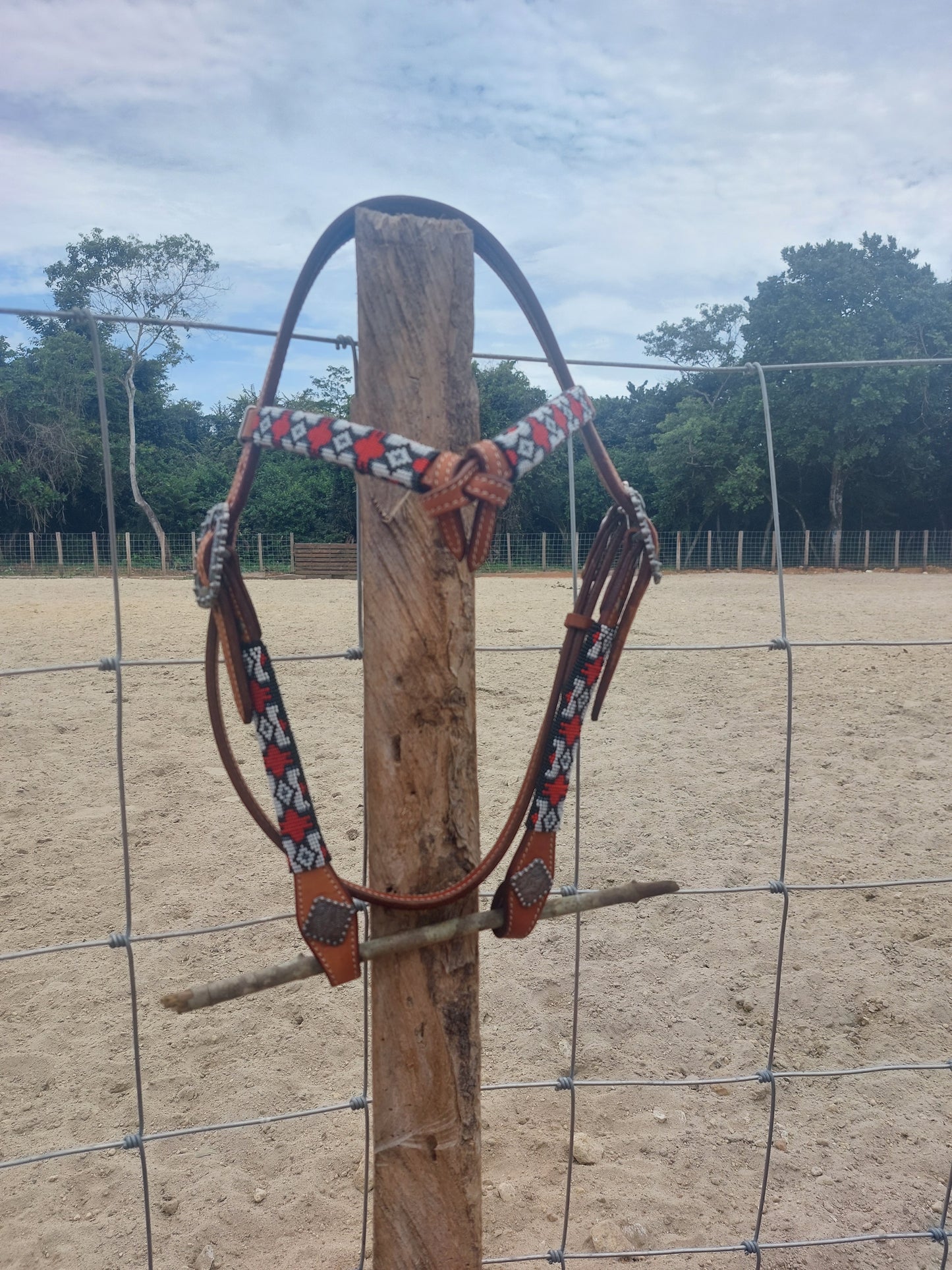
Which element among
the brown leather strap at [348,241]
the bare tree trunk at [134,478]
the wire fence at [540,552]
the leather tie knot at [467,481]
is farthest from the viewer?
the bare tree trunk at [134,478]

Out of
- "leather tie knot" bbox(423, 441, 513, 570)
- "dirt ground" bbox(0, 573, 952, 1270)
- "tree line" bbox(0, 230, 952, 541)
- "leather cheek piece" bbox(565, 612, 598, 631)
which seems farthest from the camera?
"tree line" bbox(0, 230, 952, 541)

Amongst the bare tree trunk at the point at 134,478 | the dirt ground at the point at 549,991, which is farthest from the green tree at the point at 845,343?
the dirt ground at the point at 549,991

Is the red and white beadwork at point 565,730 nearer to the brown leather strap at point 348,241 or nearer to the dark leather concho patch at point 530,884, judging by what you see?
the dark leather concho patch at point 530,884

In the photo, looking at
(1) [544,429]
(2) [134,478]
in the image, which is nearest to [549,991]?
(1) [544,429]

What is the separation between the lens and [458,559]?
1073mm

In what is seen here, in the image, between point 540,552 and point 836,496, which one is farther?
point 836,496

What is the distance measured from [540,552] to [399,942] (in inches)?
621

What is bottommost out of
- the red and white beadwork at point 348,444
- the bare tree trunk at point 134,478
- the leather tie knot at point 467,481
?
the leather tie knot at point 467,481

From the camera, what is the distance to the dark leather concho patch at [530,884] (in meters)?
1.22

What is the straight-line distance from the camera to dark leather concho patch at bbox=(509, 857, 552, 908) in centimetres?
122

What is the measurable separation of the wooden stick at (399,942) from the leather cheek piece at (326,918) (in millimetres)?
21

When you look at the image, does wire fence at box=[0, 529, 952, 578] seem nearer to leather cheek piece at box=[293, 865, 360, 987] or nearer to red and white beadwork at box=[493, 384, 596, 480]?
red and white beadwork at box=[493, 384, 596, 480]

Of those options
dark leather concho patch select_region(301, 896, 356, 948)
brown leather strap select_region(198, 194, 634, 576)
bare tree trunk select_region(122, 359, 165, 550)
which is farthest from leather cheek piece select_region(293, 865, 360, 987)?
bare tree trunk select_region(122, 359, 165, 550)

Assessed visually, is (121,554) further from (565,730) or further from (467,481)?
(467,481)
